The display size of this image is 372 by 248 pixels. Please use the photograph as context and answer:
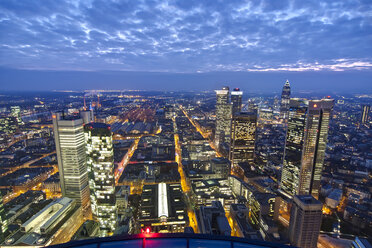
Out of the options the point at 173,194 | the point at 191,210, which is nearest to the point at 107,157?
the point at 173,194

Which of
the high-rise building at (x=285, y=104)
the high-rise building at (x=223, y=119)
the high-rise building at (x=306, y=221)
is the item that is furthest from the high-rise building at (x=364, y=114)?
the high-rise building at (x=306, y=221)

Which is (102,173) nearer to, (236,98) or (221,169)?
(221,169)

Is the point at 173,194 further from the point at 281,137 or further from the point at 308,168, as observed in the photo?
the point at 281,137

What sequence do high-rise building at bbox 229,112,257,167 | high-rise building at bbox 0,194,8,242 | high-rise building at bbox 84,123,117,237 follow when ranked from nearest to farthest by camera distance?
high-rise building at bbox 0,194,8,242 < high-rise building at bbox 84,123,117,237 < high-rise building at bbox 229,112,257,167

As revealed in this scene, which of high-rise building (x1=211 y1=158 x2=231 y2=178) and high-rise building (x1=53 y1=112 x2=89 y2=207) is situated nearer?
high-rise building (x1=53 y1=112 x2=89 y2=207)

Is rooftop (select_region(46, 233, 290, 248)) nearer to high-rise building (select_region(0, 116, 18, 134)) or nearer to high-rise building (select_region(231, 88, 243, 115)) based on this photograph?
high-rise building (select_region(0, 116, 18, 134))

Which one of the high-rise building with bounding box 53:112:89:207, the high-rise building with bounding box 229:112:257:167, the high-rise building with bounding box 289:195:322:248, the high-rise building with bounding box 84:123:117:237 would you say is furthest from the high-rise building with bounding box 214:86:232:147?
the high-rise building with bounding box 53:112:89:207
